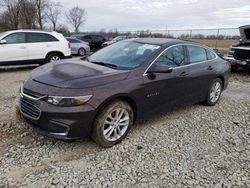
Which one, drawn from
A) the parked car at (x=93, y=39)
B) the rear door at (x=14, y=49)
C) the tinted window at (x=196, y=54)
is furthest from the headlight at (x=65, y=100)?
the parked car at (x=93, y=39)

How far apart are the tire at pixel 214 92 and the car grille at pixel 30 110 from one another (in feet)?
12.7

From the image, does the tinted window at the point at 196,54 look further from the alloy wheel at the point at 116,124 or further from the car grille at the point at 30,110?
→ the car grille at the point at 30,110

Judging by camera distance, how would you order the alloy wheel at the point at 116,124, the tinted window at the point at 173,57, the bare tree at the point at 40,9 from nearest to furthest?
the alloy wheel at the point at 116,124 < the tinted window at the point at 173,57 < the bare tree at the point at 40,9

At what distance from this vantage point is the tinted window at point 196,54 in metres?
5.17

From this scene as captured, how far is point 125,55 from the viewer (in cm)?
452

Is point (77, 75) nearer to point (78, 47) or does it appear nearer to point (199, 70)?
point (199, 70)

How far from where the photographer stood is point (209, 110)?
227 inches

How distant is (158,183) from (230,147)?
1.62m

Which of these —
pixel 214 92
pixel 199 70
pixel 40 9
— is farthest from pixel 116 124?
pixel 40 9

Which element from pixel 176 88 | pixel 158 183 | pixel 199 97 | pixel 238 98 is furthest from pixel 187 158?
pixel 238 98

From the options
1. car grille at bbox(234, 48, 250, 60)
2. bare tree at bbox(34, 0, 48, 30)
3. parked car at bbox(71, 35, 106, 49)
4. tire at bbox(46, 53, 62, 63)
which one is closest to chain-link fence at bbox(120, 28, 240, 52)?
parked car at bbox(71, 35, 106, 49)

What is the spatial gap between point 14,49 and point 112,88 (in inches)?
295

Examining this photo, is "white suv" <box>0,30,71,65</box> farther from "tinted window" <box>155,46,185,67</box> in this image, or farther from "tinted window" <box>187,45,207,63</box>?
"tinted window" <box>155,46,185,67</box>

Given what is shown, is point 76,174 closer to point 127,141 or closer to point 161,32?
point 127,141
